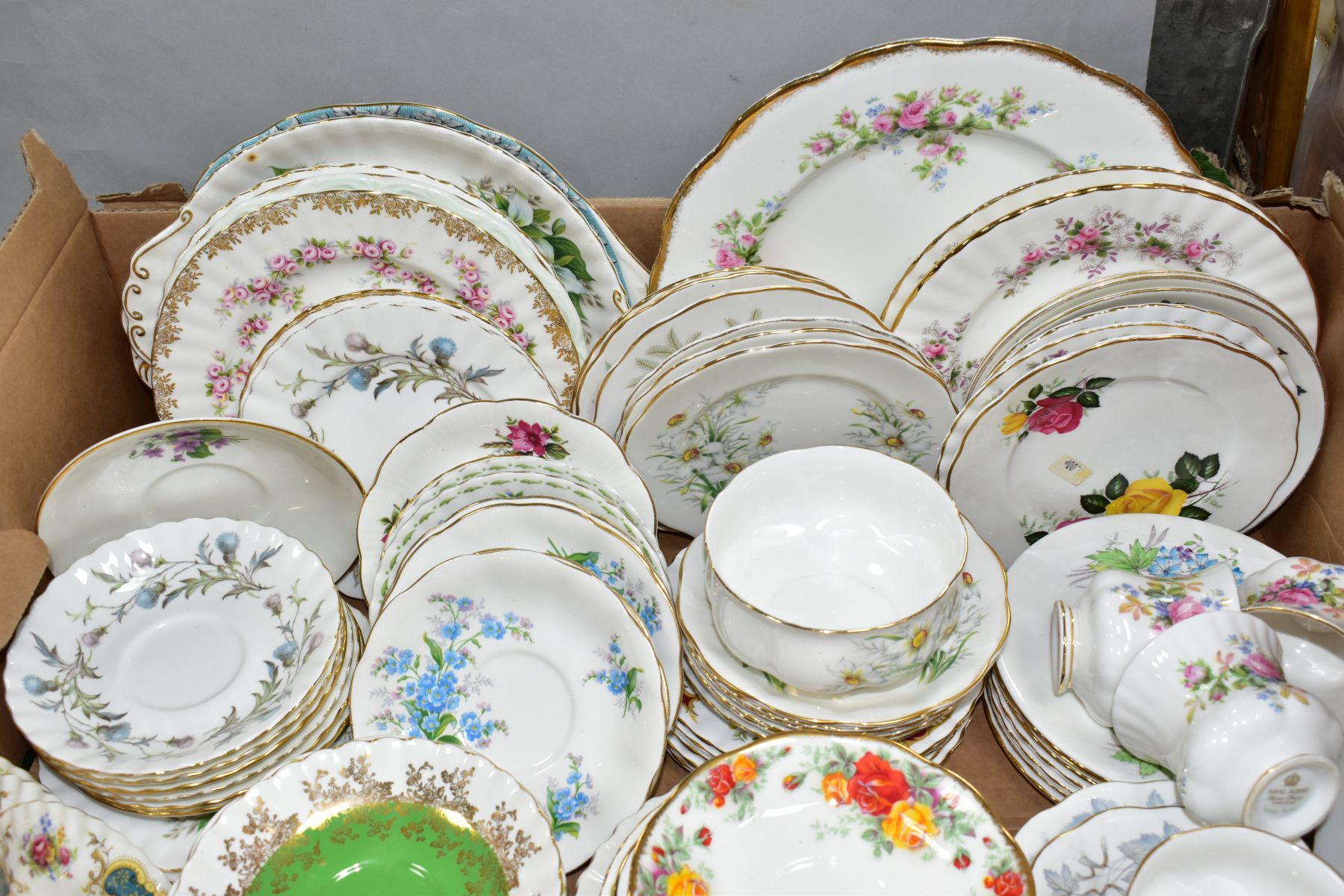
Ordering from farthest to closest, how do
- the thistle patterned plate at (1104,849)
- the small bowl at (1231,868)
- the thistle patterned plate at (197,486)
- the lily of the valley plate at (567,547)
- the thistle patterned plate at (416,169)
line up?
the thistle patterned plate at (416,169), the thistle patterned plate at (197,486), the lily of the valley plate at (567,547), the thistle patterned plate at (1104,849), the small bowl at (1231,868)

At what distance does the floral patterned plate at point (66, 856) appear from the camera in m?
0.90

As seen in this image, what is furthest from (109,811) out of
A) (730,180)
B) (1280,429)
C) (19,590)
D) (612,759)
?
(1280,429)

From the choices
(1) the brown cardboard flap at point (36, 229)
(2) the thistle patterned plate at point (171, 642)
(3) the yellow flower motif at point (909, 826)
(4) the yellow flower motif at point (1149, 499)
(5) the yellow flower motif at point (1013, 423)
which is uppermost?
(1) the brown cardboard flap at point (36, 229)

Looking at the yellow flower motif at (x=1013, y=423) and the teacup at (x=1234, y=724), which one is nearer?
the teacup at (x=1234, y=724)

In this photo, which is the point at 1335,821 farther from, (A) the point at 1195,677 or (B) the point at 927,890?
(B) the point at 927,890

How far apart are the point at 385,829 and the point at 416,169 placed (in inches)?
30.6

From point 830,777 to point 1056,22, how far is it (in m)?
1.01

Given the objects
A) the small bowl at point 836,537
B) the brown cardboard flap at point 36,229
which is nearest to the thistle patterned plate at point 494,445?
the small bowl at point 836,537

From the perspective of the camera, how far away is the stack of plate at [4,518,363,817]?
1.00 meters

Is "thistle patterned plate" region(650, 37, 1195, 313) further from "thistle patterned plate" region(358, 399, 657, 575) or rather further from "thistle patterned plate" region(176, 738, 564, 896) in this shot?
"thistle patterned plate" region(176, 738, 564, 896)

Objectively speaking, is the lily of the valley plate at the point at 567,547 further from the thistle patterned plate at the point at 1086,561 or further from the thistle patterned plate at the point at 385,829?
the thistle patterned plate at the point at 1086,561

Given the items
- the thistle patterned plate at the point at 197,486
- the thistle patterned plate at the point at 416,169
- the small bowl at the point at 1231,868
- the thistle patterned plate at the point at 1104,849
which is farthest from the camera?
the thistle patterned plate at the point at 416,169

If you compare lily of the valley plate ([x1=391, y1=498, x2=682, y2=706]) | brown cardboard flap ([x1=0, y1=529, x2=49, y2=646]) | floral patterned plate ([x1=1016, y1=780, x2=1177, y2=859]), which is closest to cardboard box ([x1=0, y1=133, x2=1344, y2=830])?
brown cardboard flap ([x1=0, y1=529, x2=49, y2=646])

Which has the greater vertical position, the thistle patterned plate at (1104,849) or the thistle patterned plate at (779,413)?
the thistle patterned plate at (779,413)
